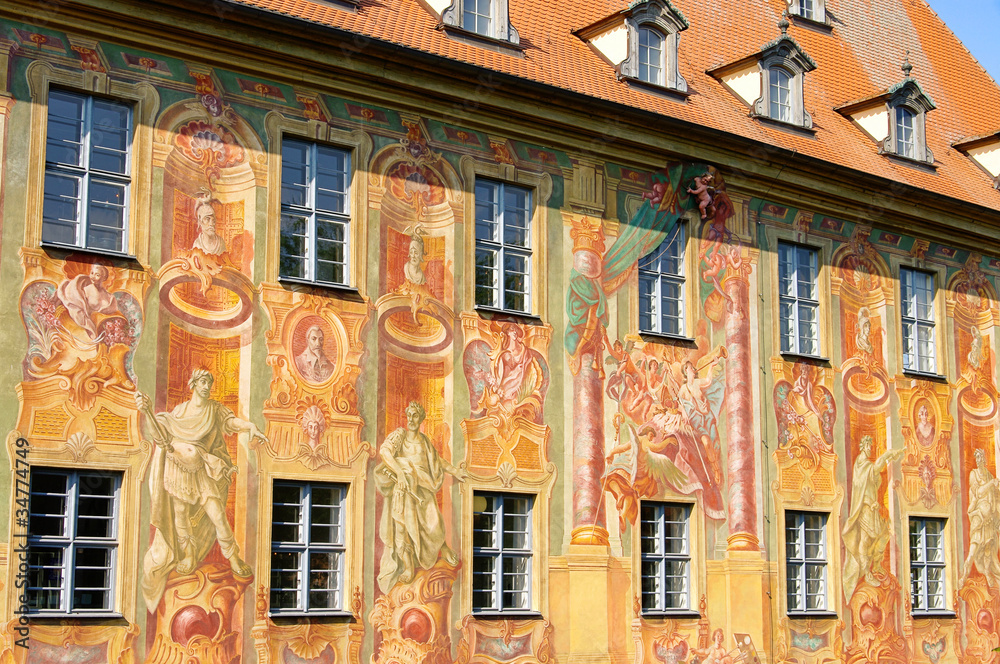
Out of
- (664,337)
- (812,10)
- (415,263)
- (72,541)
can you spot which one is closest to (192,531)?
(72,541)

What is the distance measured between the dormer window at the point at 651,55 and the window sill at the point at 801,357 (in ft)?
13.3

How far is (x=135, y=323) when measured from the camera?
1364 centimetres

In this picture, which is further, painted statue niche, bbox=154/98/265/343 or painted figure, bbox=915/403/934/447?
painted figure, bbox=915/403/934/447

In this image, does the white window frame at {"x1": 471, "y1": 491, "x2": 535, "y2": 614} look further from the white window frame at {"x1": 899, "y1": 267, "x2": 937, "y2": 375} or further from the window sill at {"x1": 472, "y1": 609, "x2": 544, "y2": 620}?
the white window frame at {"x1": 899, "y1": 267, "x2": 937, "y2": 375}

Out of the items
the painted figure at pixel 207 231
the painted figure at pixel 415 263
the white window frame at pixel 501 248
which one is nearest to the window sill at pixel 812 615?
the white window frame at pixel 501 248

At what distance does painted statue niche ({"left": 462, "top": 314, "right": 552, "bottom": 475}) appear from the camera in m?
15.8

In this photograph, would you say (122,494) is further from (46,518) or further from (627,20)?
(627,20)

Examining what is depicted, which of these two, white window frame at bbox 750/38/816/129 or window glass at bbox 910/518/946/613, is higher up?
white window frame at bbox 750/38/816/129

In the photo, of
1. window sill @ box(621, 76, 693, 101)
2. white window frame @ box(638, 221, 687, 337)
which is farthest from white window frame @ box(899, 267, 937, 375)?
window sill @ box(621, 76, 693, 101)

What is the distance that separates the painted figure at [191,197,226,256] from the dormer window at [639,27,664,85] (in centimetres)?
701

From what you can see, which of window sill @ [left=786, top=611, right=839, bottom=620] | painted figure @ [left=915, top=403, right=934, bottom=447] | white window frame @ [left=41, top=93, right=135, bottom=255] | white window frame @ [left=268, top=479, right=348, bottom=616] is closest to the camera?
white window frame @ [left=41, top=93, right=135, bottom=255]

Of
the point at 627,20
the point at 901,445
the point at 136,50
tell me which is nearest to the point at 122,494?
the point at 136,50

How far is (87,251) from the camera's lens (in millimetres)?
13445

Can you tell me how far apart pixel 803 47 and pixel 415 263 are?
1062 cm
